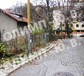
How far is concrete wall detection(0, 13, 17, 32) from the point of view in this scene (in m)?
26.5

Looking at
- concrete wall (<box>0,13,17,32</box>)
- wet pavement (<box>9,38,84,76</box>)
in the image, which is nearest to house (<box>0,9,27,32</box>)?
concrete wall (<box>0,13,17,32</box>)

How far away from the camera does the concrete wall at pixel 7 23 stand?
86.9 feet

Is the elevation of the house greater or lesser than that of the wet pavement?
greater

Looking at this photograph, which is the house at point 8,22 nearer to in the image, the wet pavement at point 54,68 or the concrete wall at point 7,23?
the concrete wall at point 7,23

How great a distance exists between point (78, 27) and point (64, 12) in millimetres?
26163

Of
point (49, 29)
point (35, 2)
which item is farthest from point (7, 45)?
point (35, 2)

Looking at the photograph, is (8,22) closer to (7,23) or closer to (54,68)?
(7,23)

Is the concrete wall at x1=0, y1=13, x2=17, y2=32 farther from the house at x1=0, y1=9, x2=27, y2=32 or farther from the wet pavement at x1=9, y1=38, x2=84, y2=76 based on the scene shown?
the wet pavement at x1=9, y1=38, x2=84, y2=76

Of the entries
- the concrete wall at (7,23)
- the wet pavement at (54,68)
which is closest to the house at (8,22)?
the concrete wall at (7,23)

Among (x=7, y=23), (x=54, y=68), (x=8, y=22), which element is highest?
(x=8, y=22)

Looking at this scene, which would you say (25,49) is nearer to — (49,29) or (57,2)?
(49,29)

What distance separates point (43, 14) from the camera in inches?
1720

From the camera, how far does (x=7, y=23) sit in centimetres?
2695

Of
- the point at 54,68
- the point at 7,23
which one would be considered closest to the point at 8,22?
the point at 7,23
